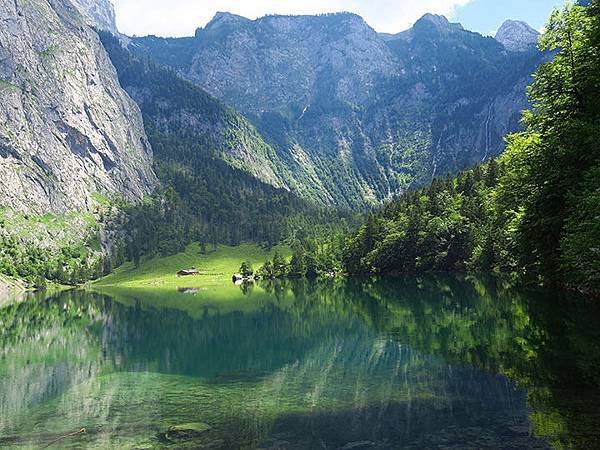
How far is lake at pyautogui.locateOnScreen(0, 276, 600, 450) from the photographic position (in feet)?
76.4

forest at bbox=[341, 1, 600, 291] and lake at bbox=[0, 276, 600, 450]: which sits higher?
forest at bbox=[341, 1, 600, 291]

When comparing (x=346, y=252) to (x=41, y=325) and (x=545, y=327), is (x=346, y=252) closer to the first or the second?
(x=41, y=325)

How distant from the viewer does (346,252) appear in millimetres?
184000

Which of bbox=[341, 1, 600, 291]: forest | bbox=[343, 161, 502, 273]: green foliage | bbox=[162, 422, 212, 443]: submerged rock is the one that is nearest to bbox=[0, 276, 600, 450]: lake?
bbox=[162, 422, 212, 443]: submerged rock

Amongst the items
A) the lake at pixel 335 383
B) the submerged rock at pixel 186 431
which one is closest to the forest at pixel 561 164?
the lake at pixel 335 383

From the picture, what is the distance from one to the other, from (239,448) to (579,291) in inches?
1881

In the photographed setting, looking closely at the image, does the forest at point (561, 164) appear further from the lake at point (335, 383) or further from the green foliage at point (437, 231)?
the green foliage at point (437, 231)

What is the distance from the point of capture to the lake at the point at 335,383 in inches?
917

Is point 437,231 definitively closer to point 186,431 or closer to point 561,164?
point 561,164

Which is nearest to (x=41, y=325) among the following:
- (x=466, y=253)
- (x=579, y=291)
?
(x=579, y=291)

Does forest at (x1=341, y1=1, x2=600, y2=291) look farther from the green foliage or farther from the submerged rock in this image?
the green foliage

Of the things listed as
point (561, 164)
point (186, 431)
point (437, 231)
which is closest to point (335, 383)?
point (186, 431)

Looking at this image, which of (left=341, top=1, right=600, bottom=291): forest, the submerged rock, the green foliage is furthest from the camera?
the green foliage

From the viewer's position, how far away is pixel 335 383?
3391cm
